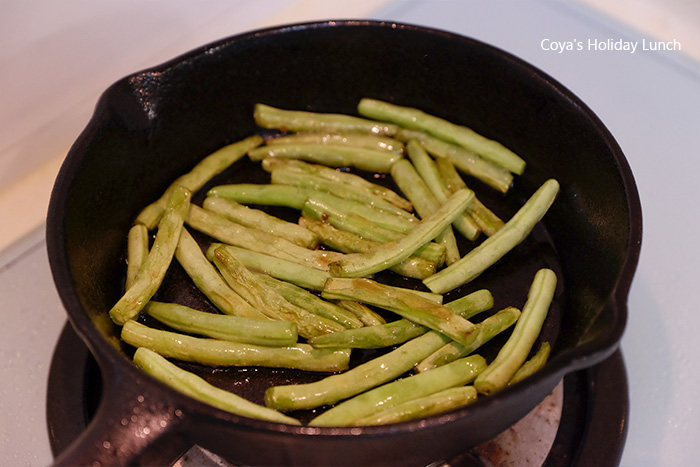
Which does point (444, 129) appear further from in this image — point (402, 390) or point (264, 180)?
point (402, 390)

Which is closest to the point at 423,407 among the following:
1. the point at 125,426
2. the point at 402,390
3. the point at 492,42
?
the point at 402,390

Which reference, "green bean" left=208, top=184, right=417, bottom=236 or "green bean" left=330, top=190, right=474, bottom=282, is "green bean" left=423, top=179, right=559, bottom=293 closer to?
"green bean" left=330, top=190, right=474, bottom=282

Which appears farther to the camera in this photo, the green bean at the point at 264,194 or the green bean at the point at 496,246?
the green bean at the point at 264,194

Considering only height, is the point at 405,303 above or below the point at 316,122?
below

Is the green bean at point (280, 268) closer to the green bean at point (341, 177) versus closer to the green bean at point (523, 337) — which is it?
the green bean at point (341, 177)

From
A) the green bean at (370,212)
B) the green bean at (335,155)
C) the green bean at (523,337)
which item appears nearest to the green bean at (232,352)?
the green bean at (523,337)

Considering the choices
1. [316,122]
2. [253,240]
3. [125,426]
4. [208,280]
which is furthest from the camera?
[316,122]

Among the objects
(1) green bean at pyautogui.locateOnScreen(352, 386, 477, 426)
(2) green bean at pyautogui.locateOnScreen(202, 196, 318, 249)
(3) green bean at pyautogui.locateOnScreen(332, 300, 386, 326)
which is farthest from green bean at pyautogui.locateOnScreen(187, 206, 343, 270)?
(1) green bean at pyautogui.locateOnScreen(352, 386, 477, 426)

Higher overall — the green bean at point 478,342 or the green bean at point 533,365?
the green bean at point 478,342
